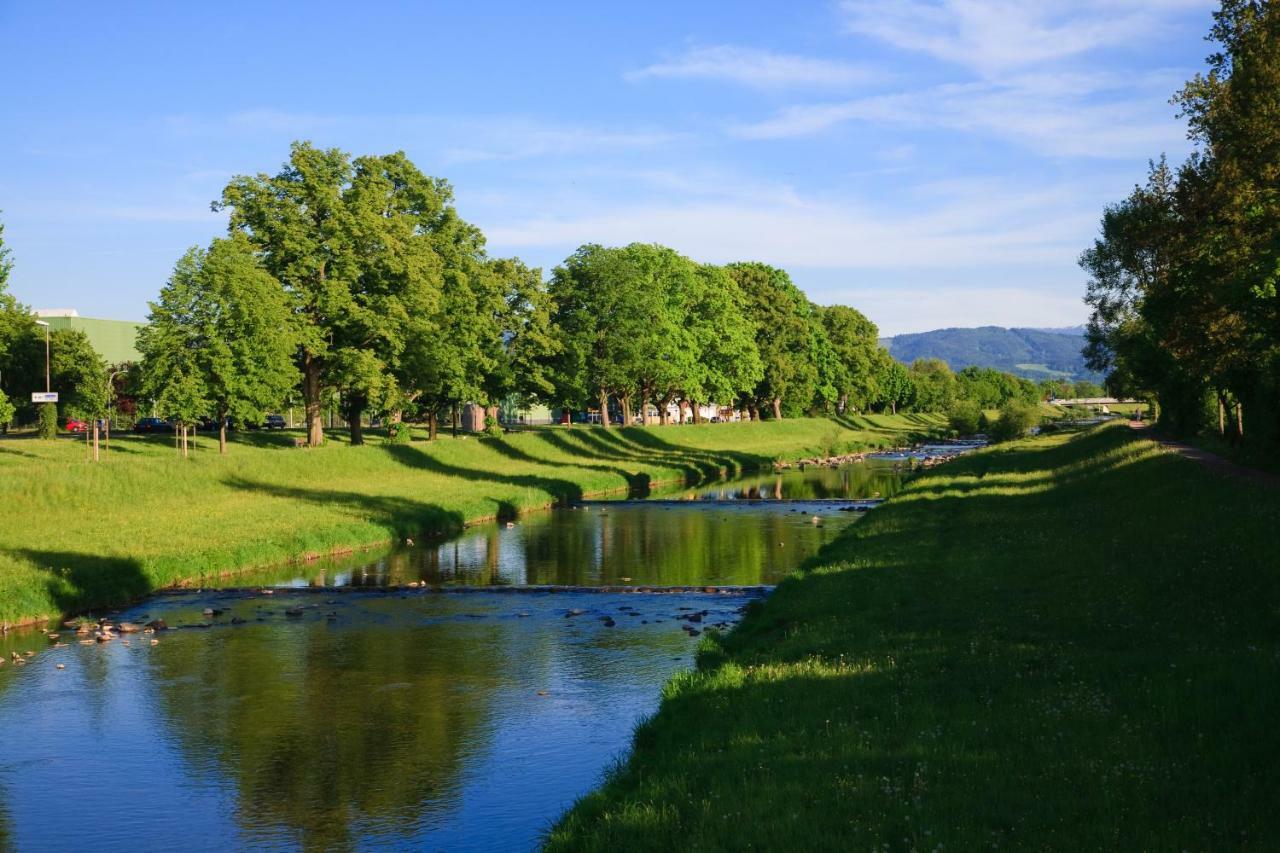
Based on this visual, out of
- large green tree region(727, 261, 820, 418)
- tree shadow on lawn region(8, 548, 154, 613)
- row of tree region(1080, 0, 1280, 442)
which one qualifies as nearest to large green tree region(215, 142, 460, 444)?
tree shadow on lawn region(8, 548, 154, 613)

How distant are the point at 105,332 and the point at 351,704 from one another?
130 meters

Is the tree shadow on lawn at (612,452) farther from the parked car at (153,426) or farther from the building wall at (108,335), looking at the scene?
the building wall at (108,335)

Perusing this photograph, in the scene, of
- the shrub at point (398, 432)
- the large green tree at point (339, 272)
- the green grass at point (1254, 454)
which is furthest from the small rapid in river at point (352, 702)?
the shrub at point (398, 432)

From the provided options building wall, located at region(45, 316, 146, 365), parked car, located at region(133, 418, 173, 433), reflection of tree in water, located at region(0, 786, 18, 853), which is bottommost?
reflection of tree in water, located at region(0, 786, 18, 853)

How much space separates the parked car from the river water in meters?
69.9

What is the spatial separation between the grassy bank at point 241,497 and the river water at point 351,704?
79.5 inches

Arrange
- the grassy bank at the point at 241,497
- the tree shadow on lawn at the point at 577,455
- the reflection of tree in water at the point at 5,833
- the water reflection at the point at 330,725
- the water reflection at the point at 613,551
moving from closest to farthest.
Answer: the reflection of tree in water at the point at 5,833
the water reflection at the point at 330,725
the grassy bank at the point at 241,497
the water reflection at the point at 613,551
the tree shadow on lawn at the point at 577,455

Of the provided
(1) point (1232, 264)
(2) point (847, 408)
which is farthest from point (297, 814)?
(2) point (847, 408)

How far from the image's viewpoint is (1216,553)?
A: 25.5 meters

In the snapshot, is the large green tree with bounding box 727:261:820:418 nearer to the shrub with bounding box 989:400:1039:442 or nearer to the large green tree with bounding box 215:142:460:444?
the shrub with bounding box 989:400:1039:442

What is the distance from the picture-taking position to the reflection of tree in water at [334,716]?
17281 millimetres

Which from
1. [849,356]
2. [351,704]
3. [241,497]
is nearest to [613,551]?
[241,497]

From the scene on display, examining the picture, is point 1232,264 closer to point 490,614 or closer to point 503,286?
point 490,614

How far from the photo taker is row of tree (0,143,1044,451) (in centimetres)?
6300
